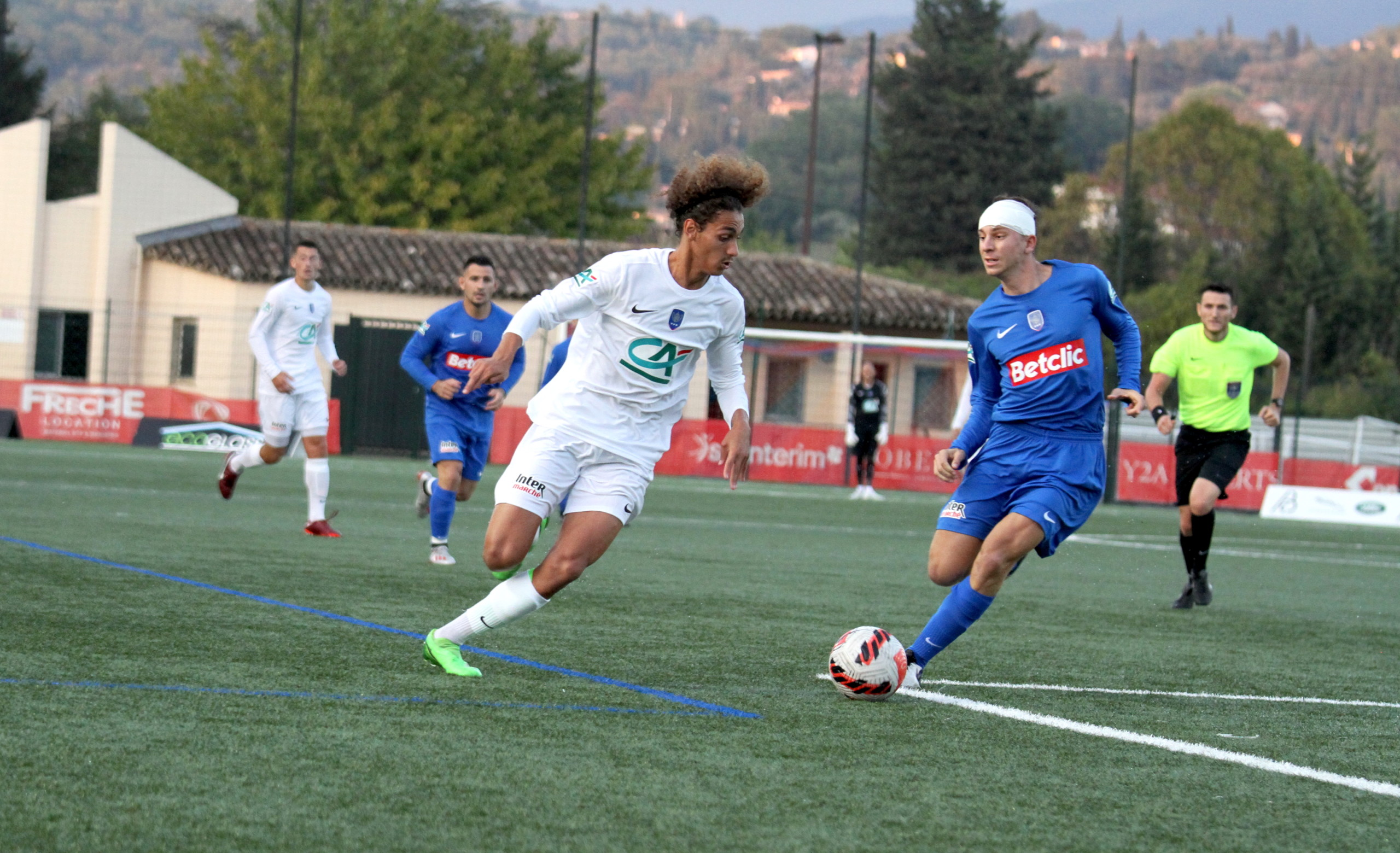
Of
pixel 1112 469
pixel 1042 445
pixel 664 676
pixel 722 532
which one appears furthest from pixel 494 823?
pixel 1112 469

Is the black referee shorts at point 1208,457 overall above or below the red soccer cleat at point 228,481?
above

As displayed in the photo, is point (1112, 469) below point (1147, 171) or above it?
below

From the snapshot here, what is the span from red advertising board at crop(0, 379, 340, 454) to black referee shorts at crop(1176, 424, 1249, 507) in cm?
1852

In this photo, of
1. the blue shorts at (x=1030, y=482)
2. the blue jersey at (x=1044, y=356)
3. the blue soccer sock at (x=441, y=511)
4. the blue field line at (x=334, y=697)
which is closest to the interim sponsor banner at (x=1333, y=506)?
A: the blue soccer sock at (x=441, y=511)

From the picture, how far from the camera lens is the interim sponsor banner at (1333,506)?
78.3ft

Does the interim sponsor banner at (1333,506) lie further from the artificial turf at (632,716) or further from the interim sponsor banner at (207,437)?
the interim sponsor banner at (207,437)

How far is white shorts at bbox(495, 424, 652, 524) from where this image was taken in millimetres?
5836

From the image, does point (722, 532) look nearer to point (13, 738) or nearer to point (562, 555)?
point (562, 555)

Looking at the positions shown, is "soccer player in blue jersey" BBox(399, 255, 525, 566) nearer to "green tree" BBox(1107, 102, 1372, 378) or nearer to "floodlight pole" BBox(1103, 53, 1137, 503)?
"floodlight pole" BBox(1103, 53, 1137, 503)

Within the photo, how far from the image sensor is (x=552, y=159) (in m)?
49.8

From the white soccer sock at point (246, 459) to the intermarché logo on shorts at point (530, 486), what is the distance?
23.5 ft

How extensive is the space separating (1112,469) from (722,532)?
1308 cm

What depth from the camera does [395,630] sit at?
7094 mm

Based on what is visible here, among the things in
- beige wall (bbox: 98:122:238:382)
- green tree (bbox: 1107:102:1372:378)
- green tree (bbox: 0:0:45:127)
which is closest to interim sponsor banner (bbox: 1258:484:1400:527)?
beige wall (bbox: 98:122:238:382)
